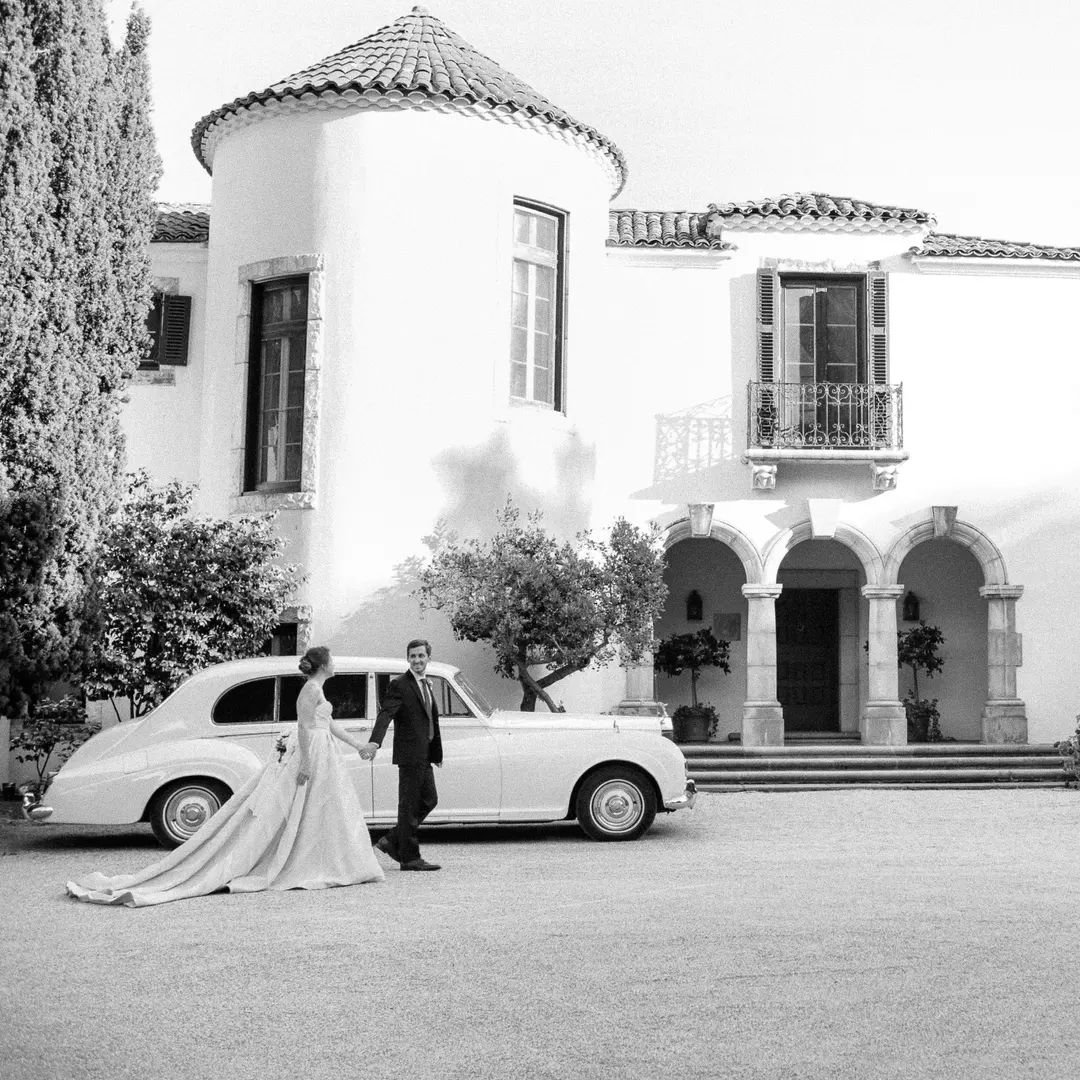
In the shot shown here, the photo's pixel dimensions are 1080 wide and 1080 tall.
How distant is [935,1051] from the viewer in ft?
17.1

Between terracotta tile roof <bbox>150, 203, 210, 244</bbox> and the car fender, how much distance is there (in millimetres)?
8161

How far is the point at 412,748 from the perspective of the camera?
10.4 m

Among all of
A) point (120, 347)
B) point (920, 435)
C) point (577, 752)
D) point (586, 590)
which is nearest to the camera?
point (577, 752)

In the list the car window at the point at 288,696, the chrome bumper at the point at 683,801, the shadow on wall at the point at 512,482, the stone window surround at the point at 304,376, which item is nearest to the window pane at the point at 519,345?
the shadow on wall at the point at 512,482

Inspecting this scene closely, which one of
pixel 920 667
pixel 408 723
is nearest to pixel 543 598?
pixel 408 723

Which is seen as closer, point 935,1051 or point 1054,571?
point 935,1051

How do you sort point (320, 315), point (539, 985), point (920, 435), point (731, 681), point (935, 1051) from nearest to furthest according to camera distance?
point (935, 1051)
point (539, 985)
point (320, 315)
point (920, 435)
point (731, 681)

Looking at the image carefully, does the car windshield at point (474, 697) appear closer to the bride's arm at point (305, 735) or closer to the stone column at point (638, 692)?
the bride's arm at point (305, 735)

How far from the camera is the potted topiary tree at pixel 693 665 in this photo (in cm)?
2052

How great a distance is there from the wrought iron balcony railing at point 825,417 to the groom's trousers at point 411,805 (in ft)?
32.3

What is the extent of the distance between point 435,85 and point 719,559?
8.09 meters

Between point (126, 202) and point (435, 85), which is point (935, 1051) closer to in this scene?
point (126, 202)

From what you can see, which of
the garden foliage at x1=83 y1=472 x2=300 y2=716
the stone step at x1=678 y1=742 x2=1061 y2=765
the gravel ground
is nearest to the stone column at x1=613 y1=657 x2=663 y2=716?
the stone step at x1=678 y1=742 x2=1061 y2=765

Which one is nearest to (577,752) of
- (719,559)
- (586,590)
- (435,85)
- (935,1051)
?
(586,590)
